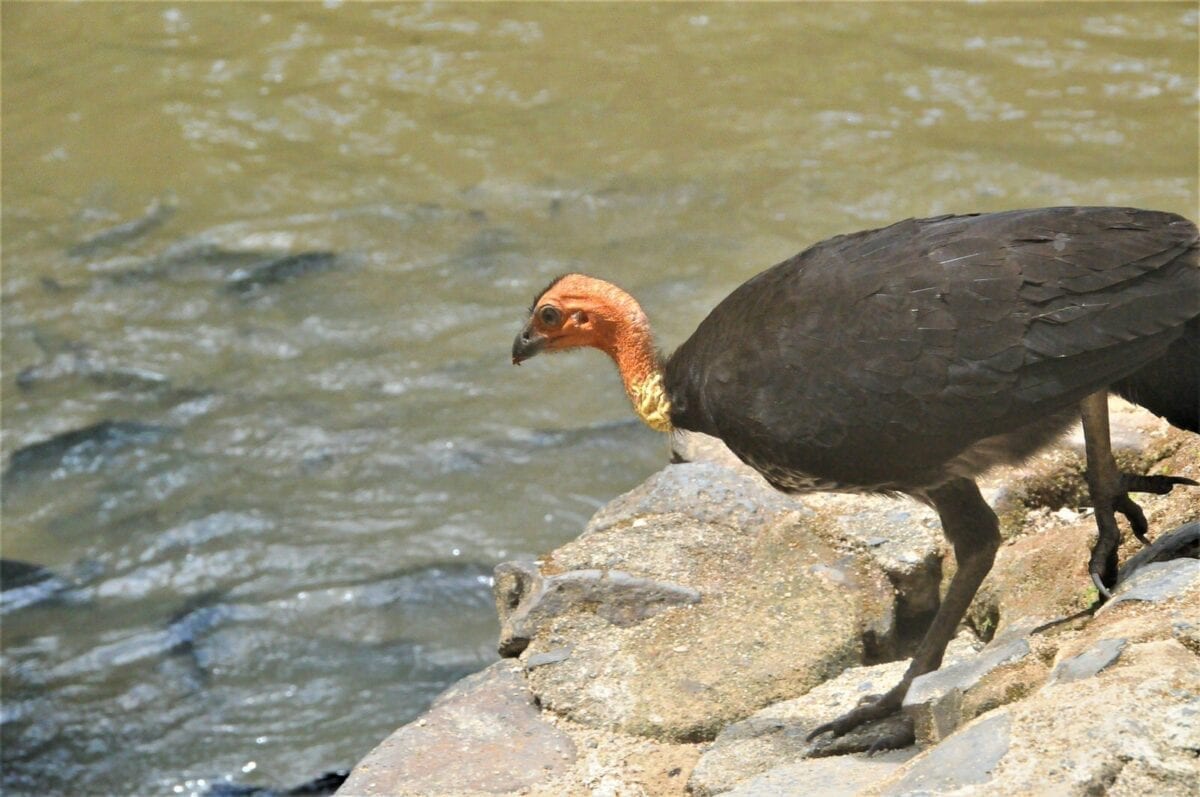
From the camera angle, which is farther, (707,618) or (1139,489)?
(707,618)

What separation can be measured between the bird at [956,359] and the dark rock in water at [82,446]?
4700 mm

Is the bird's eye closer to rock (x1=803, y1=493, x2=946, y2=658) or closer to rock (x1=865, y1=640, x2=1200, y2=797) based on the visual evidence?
rock (x1=803, y1=493, x2=946, y2=658)

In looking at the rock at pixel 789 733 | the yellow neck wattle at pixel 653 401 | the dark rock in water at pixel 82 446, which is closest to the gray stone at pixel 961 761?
the rock at pixel 789 733

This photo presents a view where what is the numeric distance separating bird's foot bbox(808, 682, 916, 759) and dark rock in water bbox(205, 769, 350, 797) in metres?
2.36

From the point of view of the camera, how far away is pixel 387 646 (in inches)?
255

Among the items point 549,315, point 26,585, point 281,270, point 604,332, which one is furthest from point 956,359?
point 281,270

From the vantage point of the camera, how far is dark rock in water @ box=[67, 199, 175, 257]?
973cm

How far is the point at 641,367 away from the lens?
14.9 feet

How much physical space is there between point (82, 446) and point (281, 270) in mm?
1935

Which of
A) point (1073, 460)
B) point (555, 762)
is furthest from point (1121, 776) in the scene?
point (1073, 460)

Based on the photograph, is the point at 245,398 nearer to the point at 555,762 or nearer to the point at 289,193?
the point at 289,193

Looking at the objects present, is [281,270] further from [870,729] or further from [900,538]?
[870,729]

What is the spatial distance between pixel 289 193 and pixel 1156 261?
24.6 ft

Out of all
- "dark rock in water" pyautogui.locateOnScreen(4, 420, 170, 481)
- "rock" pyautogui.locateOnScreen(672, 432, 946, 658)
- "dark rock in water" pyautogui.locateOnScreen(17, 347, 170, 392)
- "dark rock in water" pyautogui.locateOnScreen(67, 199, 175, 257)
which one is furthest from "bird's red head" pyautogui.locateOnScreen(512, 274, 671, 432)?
"dark rock in water" pyautogui.locateOnScreen(67, 199, 175, 257)
